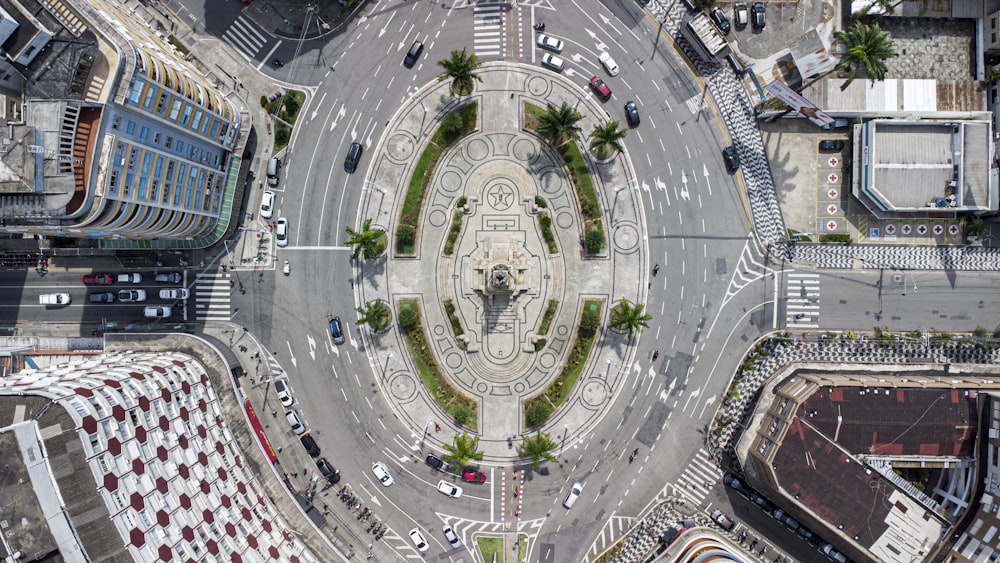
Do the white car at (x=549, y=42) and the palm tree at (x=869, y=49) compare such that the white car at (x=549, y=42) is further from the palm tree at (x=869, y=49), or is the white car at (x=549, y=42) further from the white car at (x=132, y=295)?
the white car at (x=132, y=295)

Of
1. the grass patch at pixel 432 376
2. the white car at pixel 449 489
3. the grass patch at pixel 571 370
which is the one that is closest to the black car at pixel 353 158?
the grass patch at pixel 432 376

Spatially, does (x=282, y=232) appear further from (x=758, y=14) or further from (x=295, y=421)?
(x=758, y=14)

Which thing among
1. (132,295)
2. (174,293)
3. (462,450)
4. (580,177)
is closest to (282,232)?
(174,293)

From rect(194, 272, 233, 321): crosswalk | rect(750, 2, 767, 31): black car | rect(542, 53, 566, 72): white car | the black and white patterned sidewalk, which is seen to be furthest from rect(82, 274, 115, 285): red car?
rect(750, 2, 767, 31): black car

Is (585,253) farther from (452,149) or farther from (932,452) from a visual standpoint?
(932,452)

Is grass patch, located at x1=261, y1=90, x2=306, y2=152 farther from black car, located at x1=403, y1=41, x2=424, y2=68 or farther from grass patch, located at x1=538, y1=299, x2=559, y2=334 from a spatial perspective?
grass patch, located at x1=538, y1=299, x2=559, y2=334

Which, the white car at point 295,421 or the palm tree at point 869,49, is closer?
the palm tree at point 869,49

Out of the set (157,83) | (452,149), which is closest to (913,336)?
(452,149)
